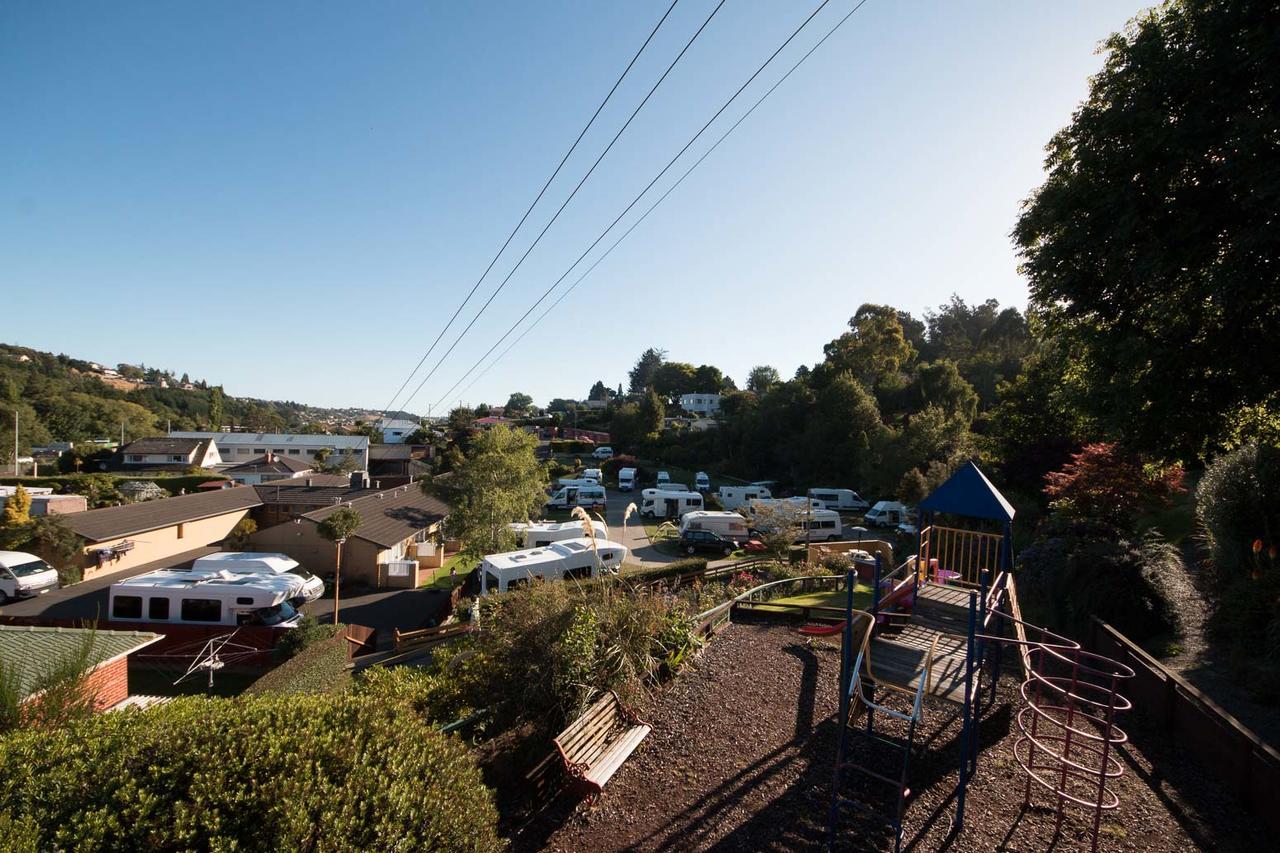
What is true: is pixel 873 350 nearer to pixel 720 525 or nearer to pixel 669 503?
pixel 669 503

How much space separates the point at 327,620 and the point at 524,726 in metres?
15.5

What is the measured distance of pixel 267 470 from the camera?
49.6 m

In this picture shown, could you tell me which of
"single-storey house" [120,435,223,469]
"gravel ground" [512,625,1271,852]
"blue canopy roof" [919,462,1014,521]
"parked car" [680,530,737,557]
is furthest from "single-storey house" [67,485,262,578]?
"single-storey house" [120,435,223,469]

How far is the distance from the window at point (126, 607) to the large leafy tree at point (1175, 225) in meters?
23.9

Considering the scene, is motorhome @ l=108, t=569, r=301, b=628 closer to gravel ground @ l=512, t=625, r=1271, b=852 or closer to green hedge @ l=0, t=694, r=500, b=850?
gravel ground @ l=512, t=625, r=1271, b=852

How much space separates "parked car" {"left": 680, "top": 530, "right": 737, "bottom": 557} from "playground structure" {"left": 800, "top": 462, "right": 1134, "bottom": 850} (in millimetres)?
17212

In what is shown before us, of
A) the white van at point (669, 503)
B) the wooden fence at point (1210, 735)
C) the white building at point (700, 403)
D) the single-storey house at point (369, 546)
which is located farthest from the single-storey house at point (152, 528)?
the white building at point (700, 403)

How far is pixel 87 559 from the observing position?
70.4ft

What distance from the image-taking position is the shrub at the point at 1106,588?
35.1 ft

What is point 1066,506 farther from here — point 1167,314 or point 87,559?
point 87,559

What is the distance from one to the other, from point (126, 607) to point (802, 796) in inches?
758

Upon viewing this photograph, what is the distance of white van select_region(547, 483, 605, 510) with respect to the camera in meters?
38.2

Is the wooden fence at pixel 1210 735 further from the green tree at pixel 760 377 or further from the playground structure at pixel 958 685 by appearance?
the green tree at pixel 760 377

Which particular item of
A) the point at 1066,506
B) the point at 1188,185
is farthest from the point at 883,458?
the point at 1188,185
